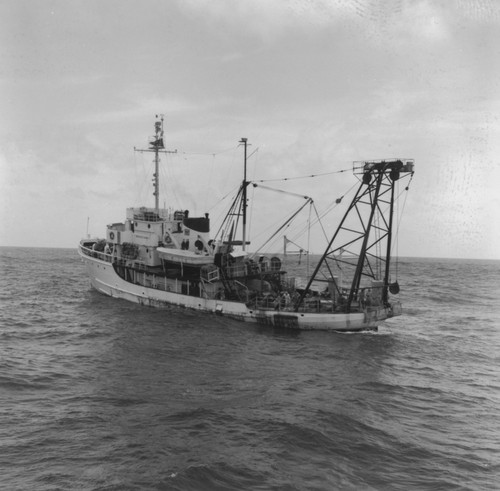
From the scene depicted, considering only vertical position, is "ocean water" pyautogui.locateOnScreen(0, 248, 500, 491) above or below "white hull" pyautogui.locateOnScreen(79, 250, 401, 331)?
below

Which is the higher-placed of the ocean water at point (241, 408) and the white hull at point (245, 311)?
the white hull at point (245, 311)

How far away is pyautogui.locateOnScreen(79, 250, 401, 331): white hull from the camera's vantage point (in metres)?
33.5

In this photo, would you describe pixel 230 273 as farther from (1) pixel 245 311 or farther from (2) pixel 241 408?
(2) pixel 241 408

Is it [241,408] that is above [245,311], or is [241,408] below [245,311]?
below

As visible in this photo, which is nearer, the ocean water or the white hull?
the ocean water

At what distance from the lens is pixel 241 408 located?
18969 mm

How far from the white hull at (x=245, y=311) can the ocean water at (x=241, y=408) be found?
988mm

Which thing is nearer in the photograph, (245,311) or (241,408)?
(241,408)

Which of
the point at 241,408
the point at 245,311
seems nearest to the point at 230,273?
the point at 245,311

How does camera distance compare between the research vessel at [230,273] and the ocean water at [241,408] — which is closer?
the ocean water at [241,408]

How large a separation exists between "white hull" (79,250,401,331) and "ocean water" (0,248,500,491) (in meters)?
0.99

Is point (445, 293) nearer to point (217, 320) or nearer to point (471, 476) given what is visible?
point (217, 320)

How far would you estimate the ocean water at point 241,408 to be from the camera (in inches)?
550

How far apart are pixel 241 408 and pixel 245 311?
1735 cm
